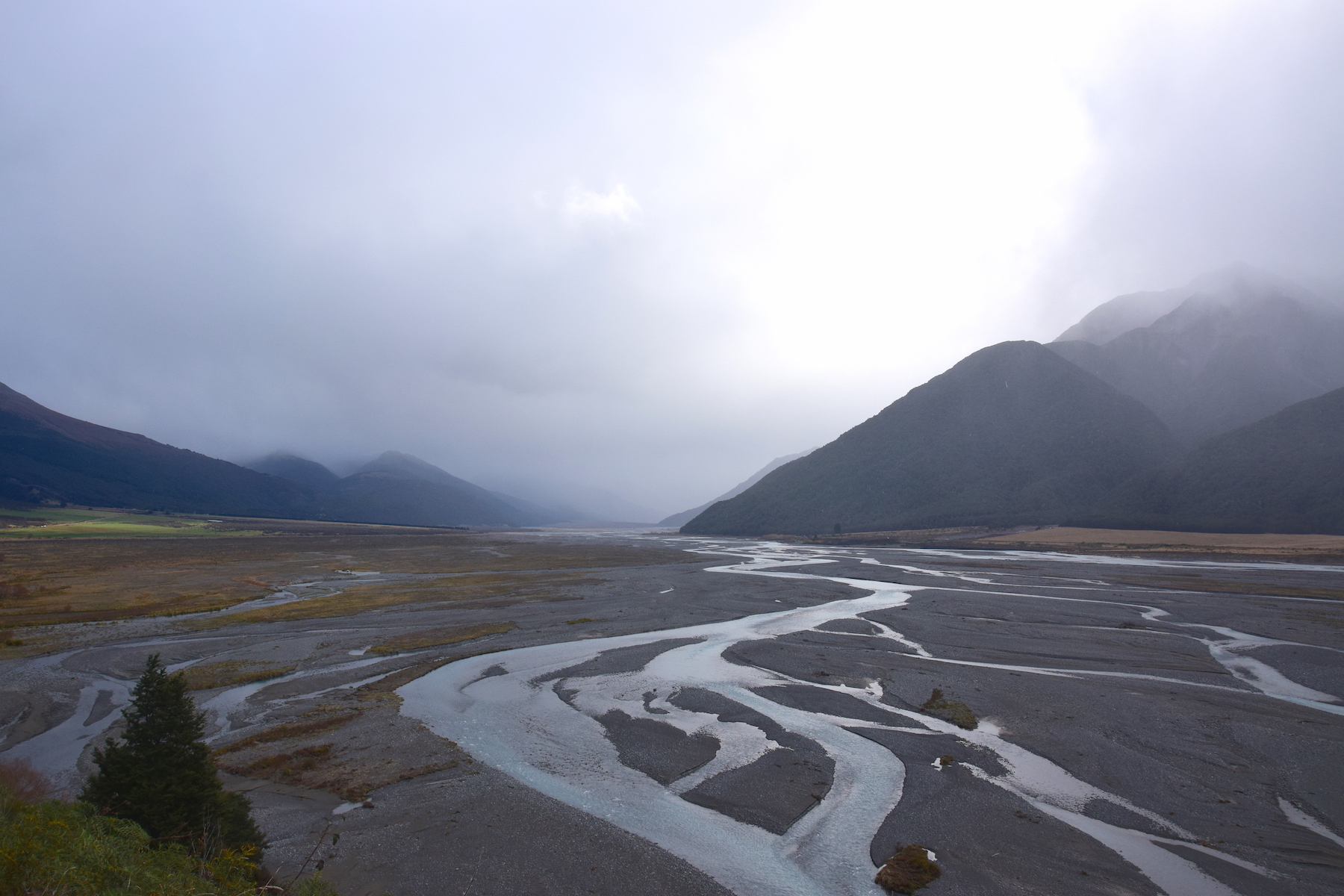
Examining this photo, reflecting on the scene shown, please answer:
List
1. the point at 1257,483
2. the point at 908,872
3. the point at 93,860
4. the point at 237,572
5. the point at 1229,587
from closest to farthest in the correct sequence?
1. the point at 93,860
2. the point at 908,872
3. the point at 1229,587
4. the point at 237,572
5. the point at 1257,483

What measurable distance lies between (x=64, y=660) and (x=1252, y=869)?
49235 millimetres

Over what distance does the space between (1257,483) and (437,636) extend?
172 meters

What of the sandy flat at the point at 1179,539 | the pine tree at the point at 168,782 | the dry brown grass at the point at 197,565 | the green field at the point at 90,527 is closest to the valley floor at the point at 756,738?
the pine tree at the point at 168,782

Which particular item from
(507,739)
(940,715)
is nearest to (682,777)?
(507,739)

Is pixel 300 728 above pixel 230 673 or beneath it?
above

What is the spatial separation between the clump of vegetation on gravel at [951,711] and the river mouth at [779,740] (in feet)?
0.58

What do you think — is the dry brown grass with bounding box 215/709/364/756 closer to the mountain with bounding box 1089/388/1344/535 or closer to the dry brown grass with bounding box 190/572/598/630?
the dry brown grass with bounding box 190/572/598/630

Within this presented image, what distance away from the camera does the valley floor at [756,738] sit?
1351 centimetres

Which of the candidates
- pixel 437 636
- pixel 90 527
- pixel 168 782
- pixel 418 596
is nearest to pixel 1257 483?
pixel 418 596

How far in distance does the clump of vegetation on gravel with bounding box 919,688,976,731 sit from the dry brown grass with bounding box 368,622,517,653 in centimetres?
2655

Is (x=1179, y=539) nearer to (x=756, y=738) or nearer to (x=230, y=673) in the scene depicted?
(x=756, y=738)

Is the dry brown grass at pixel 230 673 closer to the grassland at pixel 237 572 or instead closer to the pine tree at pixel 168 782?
the grassland at pixel 237 572

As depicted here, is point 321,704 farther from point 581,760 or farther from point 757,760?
point 757,760

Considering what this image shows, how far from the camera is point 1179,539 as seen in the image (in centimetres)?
11362
